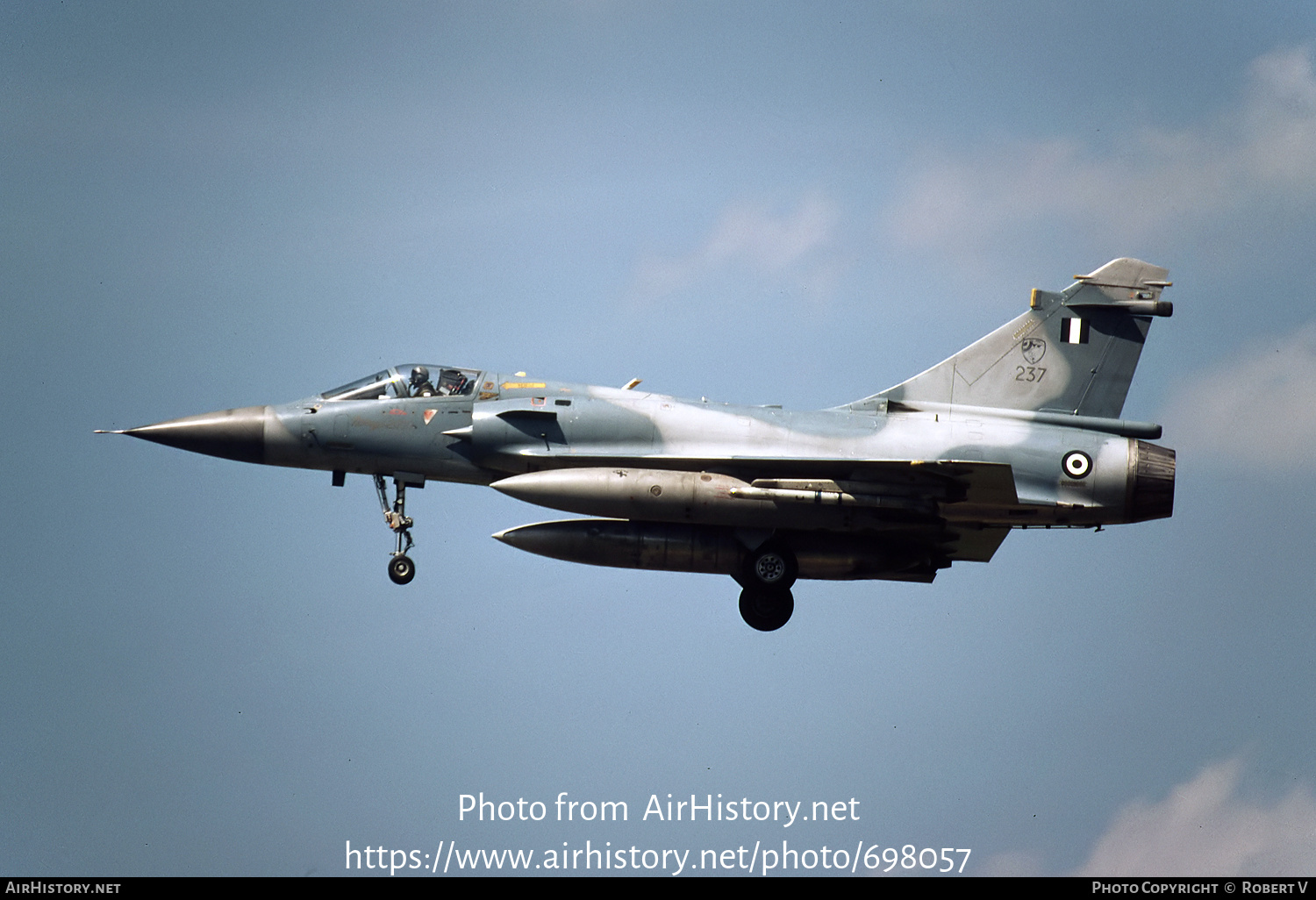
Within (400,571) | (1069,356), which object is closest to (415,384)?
(400,571)

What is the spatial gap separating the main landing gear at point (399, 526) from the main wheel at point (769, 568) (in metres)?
4.99

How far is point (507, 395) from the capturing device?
1145 inches

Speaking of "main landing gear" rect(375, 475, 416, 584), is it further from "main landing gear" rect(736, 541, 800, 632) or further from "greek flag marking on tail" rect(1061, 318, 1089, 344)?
"greek flag marking on tail" rect(1061, 318, 1089, 344)

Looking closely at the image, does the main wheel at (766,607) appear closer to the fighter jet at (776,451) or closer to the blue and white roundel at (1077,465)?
the fighter jet at (776,451)

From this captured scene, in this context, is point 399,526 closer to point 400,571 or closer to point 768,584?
point 400,571

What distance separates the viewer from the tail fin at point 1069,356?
2931 centimetres

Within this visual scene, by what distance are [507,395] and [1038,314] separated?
8122 mm

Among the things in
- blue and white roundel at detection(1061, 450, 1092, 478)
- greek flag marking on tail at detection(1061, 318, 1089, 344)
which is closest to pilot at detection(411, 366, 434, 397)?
blue and white roundel at detection(1061, 450, 1092, 478)

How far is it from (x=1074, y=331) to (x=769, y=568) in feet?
19.2

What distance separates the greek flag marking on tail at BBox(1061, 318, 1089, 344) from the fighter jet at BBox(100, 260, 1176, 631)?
1.2 inches

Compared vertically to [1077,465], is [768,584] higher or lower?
lower

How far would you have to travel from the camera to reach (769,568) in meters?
29.0

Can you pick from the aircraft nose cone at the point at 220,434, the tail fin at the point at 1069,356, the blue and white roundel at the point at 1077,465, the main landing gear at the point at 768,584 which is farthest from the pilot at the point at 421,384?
the blue and white roundel at the point at 1077,465
